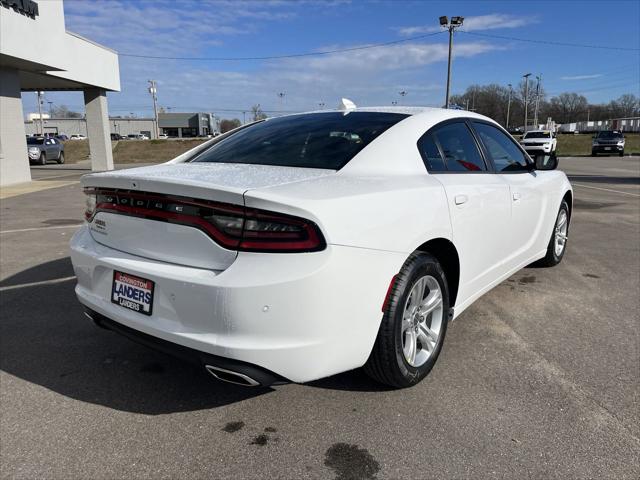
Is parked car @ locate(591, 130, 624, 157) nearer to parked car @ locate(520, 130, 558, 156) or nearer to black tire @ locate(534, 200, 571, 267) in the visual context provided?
parked car @ locate(520, 130, 558, 156)

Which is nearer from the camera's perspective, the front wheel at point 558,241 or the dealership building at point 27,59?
the front wheel at point 558,241

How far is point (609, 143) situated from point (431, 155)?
38.7 m

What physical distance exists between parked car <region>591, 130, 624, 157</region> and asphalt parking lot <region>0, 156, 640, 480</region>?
37109 millimetres

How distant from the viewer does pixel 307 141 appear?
3213mm

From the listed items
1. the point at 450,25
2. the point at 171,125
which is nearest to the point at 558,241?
the point at 450,25

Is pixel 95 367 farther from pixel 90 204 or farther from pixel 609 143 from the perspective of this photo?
pixel 609 143

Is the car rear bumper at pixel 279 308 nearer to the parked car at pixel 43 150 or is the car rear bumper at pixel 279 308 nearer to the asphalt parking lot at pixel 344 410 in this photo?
the asphalt parking lot at pixel 344 410

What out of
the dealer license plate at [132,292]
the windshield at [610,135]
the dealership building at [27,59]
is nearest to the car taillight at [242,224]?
the dealer license plate at [132,292]

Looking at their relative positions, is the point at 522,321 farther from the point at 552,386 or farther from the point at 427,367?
the point at 427,367

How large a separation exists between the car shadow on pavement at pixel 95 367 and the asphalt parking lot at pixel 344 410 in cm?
1

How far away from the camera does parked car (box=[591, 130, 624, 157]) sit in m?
35.5

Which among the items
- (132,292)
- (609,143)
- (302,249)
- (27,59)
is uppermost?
(27,59)

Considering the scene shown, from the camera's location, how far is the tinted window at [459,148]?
328 centimetres

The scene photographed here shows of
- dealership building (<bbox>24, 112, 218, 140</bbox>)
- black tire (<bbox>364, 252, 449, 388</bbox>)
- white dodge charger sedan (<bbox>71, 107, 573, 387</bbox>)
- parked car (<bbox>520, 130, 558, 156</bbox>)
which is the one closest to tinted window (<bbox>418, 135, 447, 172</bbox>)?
white dodge charger sedan (<bbox>71, 107, 573, 387</bbox>)
